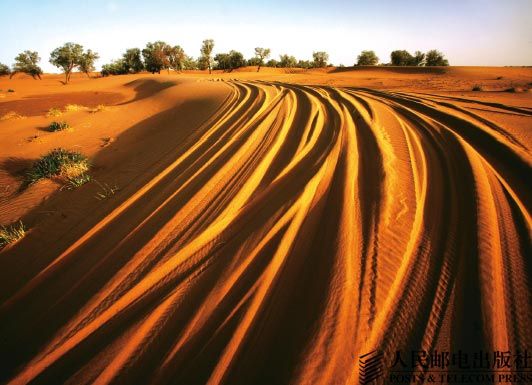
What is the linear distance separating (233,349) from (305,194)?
1895 millimetres

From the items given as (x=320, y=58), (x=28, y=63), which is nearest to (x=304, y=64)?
(x=320, y=58)

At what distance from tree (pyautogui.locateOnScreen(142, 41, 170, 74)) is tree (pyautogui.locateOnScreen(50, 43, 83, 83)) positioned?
34.9 feet

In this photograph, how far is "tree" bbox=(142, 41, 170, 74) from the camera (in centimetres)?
4835

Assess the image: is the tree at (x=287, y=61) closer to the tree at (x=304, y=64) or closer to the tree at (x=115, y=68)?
the tree at (x=304, y=64)

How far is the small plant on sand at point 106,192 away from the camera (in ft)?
14.3

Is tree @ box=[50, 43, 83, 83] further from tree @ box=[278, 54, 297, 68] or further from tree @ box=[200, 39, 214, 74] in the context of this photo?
tree @ box=[278, 54, 297, 68]

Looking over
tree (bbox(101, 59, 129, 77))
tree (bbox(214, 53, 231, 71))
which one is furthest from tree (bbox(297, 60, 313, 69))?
tree (bbox(101, 59, 129, 77))

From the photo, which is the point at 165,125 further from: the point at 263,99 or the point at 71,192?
the point at 71,192

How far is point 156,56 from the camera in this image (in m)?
48.1

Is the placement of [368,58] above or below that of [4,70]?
above

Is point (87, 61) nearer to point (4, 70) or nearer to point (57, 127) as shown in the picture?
point (4, 70)

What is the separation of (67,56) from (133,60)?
13.7m

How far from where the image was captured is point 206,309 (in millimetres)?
2088

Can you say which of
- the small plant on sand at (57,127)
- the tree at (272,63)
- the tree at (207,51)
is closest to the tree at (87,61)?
the tree at (207,51)
